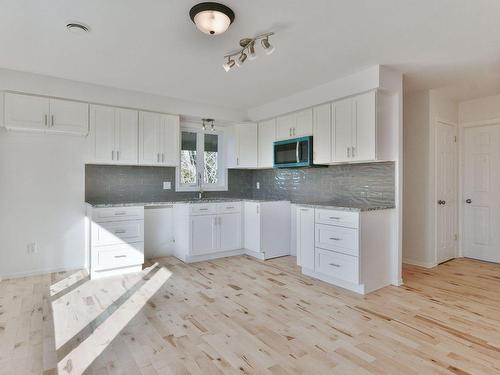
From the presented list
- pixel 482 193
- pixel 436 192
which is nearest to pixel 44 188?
pixel 436 192

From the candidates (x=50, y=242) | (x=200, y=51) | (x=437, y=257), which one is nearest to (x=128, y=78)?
(x=200, y=51)

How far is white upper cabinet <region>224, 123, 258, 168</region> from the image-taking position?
5.04 metres

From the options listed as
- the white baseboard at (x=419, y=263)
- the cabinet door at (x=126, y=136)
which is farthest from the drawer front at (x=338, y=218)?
the cabinet door at (x=126, y=136)

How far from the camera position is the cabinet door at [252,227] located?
173 inches

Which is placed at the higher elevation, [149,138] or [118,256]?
[149,138]

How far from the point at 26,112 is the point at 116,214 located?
1.54m

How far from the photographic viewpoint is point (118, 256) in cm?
368

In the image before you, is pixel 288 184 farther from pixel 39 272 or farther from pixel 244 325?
pixel 39 272

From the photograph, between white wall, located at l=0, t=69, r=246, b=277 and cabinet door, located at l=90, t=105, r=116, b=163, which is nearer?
white wall, located at l=0, t=69, r=246, b=277

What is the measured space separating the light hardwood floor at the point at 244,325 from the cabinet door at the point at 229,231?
85 cm

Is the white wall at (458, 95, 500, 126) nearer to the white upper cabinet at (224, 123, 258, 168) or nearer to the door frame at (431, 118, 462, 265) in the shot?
the door frame at (431, 118, 462, 265)

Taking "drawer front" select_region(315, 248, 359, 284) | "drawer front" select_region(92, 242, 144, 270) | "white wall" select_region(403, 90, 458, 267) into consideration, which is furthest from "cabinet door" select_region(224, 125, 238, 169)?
"white wall" select_region(403, 90, 458, 267)

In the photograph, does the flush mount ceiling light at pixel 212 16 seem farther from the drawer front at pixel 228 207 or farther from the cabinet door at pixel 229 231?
the cabinet door at pixel 229 231

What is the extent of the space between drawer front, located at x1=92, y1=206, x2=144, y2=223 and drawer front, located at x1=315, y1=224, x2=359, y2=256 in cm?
227
